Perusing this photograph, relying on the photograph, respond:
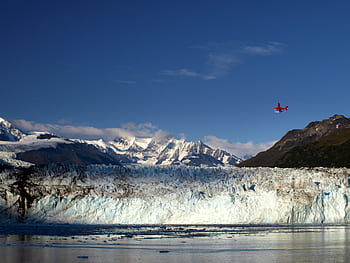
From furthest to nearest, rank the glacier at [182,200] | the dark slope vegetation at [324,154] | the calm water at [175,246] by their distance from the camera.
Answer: the dark slope vegetation at [324,154] < the glacier at [182,200] < the calm water at [175,246]

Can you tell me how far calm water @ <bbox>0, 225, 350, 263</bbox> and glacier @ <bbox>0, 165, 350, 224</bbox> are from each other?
7562mm

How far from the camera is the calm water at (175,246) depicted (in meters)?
21.1

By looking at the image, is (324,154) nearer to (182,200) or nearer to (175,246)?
(182,200)

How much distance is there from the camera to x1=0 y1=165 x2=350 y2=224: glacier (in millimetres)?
42469

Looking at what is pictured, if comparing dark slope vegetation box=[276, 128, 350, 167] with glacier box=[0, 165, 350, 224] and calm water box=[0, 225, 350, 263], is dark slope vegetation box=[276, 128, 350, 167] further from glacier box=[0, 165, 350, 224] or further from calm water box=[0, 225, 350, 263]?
calm water box=[0, 225, 350, 263]

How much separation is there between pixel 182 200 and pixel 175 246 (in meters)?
16.5

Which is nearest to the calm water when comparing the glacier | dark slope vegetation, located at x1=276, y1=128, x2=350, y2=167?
the glacier

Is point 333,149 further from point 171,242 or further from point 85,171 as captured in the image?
point 171,242

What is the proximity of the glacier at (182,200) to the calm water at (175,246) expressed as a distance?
7.56 metres

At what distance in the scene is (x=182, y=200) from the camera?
1672 inches

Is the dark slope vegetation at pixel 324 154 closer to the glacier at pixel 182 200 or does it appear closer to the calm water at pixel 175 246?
the glacier at pixel 182 200

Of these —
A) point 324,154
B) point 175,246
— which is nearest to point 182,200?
point 175,246

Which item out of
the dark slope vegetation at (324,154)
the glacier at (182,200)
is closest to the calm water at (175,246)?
the glacier at (182,200)

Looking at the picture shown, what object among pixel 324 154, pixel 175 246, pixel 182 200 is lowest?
pixel 175 246
